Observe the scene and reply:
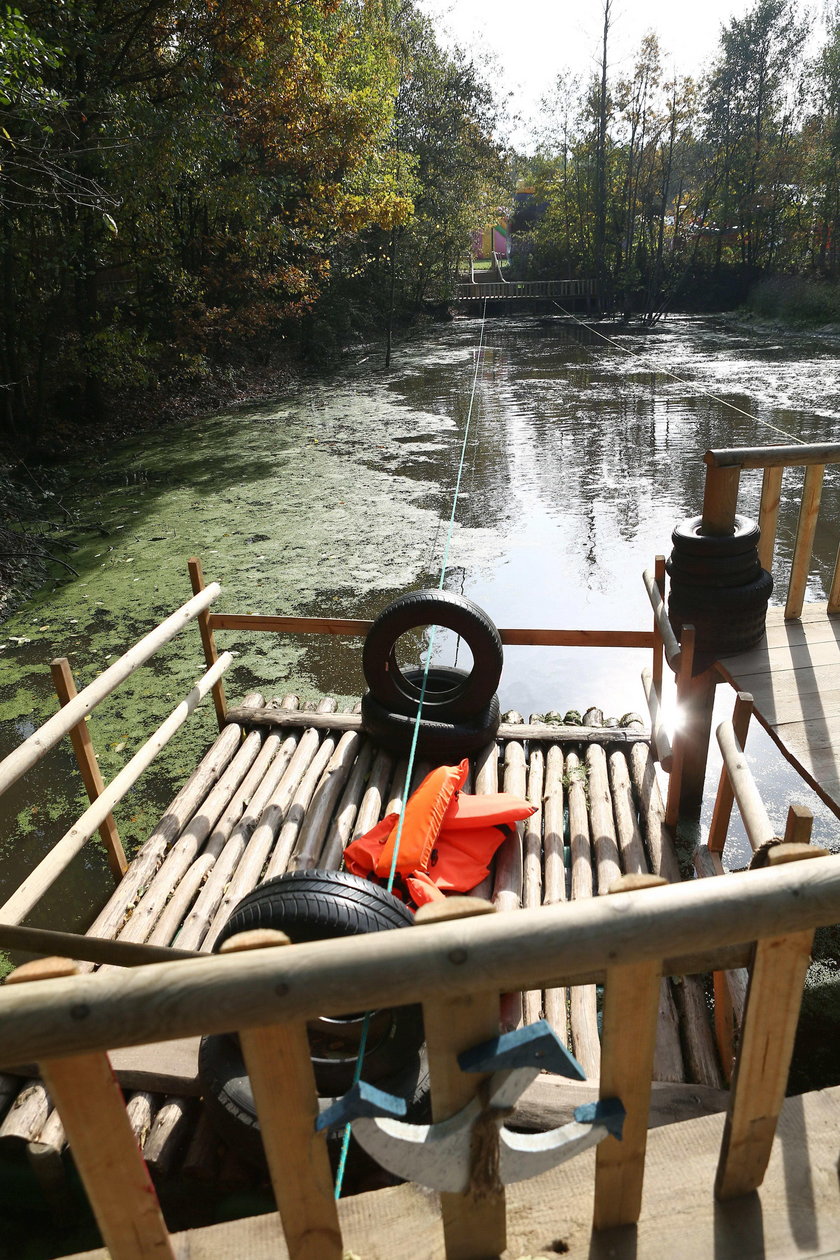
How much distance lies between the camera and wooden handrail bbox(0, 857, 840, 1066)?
0.94 meters

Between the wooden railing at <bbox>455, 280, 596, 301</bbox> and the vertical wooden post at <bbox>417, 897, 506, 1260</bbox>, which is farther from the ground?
the wooden railing at <bbox>455, 280, 596, 301</bbox>

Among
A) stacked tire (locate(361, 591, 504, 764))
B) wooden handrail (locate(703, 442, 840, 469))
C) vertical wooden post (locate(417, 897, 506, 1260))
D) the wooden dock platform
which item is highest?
wooden handrail (locate(703, 442, 840, 469))

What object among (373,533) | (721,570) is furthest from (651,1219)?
(373,533)

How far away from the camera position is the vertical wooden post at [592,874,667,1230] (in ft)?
3.67

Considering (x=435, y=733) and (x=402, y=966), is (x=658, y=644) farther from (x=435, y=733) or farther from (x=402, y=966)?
(x=402, y=966)

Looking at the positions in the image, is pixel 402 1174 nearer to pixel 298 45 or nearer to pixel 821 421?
pixel 821 421

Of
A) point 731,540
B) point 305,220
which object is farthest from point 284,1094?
point 305,220

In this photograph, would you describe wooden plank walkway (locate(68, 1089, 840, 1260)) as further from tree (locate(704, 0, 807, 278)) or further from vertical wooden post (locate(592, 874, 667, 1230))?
tree (locate(704, 0, 807, 278))

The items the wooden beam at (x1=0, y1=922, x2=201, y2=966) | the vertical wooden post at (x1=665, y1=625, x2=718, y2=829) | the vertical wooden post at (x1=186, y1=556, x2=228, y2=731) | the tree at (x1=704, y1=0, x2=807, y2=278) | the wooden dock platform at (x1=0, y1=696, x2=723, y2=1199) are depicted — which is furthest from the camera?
the tree at (x1=704, y1=0, x2=807, y2=278)

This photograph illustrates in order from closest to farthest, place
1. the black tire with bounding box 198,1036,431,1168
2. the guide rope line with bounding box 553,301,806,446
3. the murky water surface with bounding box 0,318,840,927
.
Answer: the black tire with bounding box 198,1036,431,1168, the murky water surface with bounding box 0,318,840,927, the guide rope line with bounding box 553,301,806,446

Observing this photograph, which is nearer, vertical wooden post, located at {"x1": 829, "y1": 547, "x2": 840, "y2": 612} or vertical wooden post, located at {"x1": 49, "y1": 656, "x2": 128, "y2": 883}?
vertical wooden post, located at {"x1": 49, "y1": 656, "x2": 128, "y2": 883}

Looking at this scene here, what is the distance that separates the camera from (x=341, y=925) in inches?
91.0

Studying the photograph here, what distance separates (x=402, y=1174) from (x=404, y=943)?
0.42 meters

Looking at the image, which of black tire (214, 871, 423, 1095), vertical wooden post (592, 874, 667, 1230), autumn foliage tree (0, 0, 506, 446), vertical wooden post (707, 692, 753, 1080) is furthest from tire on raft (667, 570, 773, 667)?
autumn foliage tree (0, 0, 506, 446)
